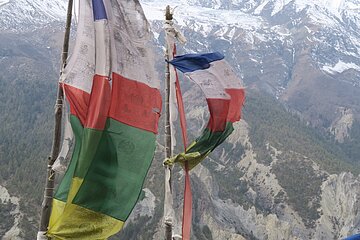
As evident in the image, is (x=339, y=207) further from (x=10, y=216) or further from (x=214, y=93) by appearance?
(x=214, y=93)

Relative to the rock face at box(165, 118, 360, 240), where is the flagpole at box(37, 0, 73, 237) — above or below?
above

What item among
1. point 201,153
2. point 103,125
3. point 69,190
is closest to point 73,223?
point 69,190

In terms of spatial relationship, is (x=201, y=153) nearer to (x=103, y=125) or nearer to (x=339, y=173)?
(x=103, y=125)

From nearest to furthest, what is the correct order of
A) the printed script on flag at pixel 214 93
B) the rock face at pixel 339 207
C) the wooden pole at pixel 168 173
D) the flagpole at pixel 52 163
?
the flagpole at pixel 52 163
the wooden pole at pixel 168 173
the printed script on flag at pixel 214 93
the rock face at pixel 339 207

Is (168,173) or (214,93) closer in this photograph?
(168,173)

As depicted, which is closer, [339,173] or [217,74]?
[217,74]

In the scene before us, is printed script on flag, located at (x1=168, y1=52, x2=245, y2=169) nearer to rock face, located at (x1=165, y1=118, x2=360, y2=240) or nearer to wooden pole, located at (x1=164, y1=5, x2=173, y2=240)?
wooden pole, located at (x1=164, y1=5, x2=173, y2=240)

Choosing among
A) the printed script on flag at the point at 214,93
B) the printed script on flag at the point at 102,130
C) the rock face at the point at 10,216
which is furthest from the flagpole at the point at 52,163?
the rock face at the point at 10,216

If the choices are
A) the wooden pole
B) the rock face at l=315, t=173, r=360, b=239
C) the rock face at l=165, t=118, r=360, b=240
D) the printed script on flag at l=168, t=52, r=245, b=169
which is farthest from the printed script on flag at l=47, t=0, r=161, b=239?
the rock face at l=315, t=173, r=360, b=239

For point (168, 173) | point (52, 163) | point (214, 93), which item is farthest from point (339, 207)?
point (52, 163)

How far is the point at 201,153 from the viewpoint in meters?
14.9

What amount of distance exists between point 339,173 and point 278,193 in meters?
15.9

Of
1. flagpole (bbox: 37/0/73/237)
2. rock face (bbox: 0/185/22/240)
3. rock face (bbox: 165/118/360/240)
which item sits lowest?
rock face (bbox: 165/118/360/240)

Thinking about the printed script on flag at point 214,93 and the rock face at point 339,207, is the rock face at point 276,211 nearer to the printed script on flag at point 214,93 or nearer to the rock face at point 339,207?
the rock face at point 339,207
